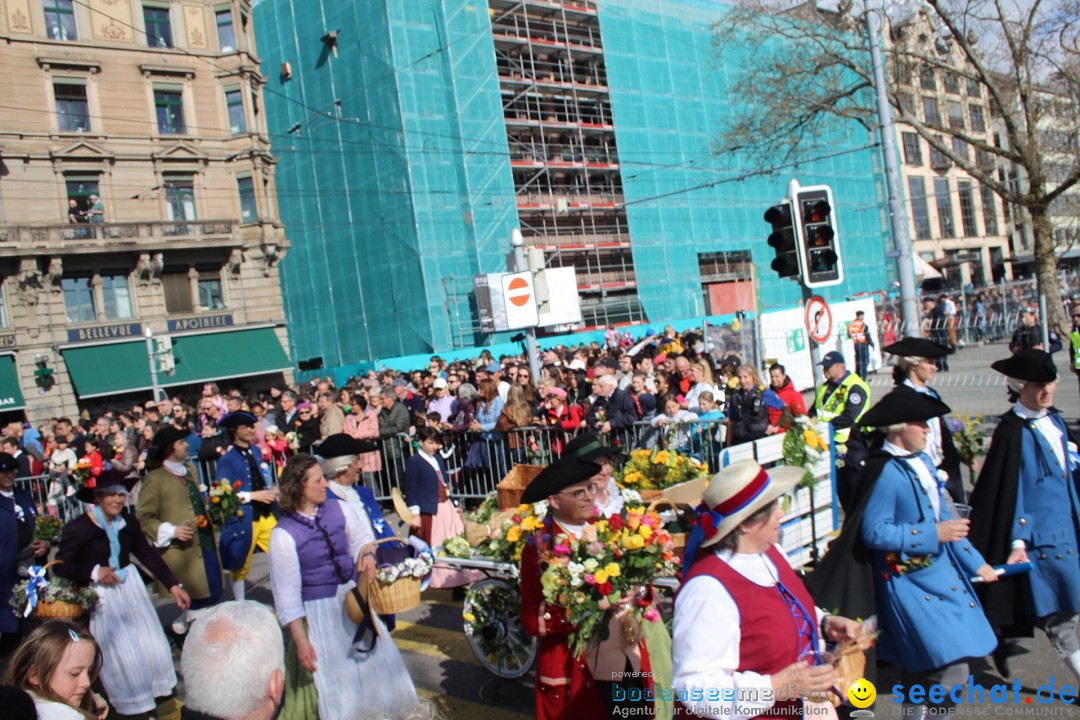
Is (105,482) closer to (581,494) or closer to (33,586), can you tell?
(33,586)

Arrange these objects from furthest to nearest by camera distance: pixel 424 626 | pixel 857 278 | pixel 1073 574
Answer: pixel 857 278 < pixel 424 626 < pixel 1073 574

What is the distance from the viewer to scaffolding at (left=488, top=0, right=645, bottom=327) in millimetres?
41844

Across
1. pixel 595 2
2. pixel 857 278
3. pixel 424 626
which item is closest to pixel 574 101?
pixel 595 2

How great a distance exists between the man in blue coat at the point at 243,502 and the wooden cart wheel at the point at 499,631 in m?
2.89

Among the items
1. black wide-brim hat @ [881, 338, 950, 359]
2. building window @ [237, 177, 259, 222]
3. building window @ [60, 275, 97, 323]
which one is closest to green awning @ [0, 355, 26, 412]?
building window @ [60, 275, 97, 323]

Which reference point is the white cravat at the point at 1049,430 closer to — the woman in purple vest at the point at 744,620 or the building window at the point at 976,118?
the woman in purple vest at the point at 744,620

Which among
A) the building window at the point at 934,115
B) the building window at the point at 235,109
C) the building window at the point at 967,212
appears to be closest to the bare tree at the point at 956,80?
the building window at the point at 934,115

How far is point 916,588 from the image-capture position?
13.3ft

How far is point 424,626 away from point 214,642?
5389 mm

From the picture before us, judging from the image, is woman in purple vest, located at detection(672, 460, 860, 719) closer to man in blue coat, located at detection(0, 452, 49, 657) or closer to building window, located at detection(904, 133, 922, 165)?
man in blue coat, located at detection(0, 452, 49, 657)

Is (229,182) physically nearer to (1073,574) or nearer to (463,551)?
(463,551)

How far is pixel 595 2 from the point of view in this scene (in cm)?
4253

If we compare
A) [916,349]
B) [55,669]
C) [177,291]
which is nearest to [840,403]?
[916,349]

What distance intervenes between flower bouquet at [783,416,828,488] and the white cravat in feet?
5.97
